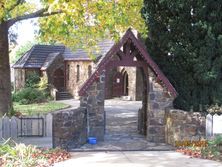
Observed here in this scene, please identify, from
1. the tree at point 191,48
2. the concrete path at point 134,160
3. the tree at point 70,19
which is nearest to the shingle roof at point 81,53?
the tree at point 70,19

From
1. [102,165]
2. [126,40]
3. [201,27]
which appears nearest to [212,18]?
[201,27]

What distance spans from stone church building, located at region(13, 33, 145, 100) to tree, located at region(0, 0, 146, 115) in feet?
59.2

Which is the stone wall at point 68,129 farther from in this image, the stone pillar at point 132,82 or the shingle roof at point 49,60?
the shingle roof at point 49,60

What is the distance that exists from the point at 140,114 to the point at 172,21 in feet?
14.7

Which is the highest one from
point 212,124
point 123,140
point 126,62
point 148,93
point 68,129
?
point 126,62

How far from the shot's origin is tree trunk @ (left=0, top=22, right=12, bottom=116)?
17.1m

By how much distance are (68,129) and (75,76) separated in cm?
2671

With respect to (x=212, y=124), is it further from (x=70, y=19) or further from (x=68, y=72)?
(x=68, y=72)

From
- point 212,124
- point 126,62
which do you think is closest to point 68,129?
point 126,62

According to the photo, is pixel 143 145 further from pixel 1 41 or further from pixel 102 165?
pixel 1 41

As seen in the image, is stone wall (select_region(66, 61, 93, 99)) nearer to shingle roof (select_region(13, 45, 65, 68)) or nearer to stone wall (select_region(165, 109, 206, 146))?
shingle roof (select_region(13, 45, 65, 68))

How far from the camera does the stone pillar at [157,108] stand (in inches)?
619

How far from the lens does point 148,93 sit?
15969 millimetres

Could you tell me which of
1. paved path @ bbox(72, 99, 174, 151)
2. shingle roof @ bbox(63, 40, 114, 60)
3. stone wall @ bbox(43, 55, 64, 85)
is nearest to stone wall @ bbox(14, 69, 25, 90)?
stone wall @ bbox(43, 55, 64, 85)
